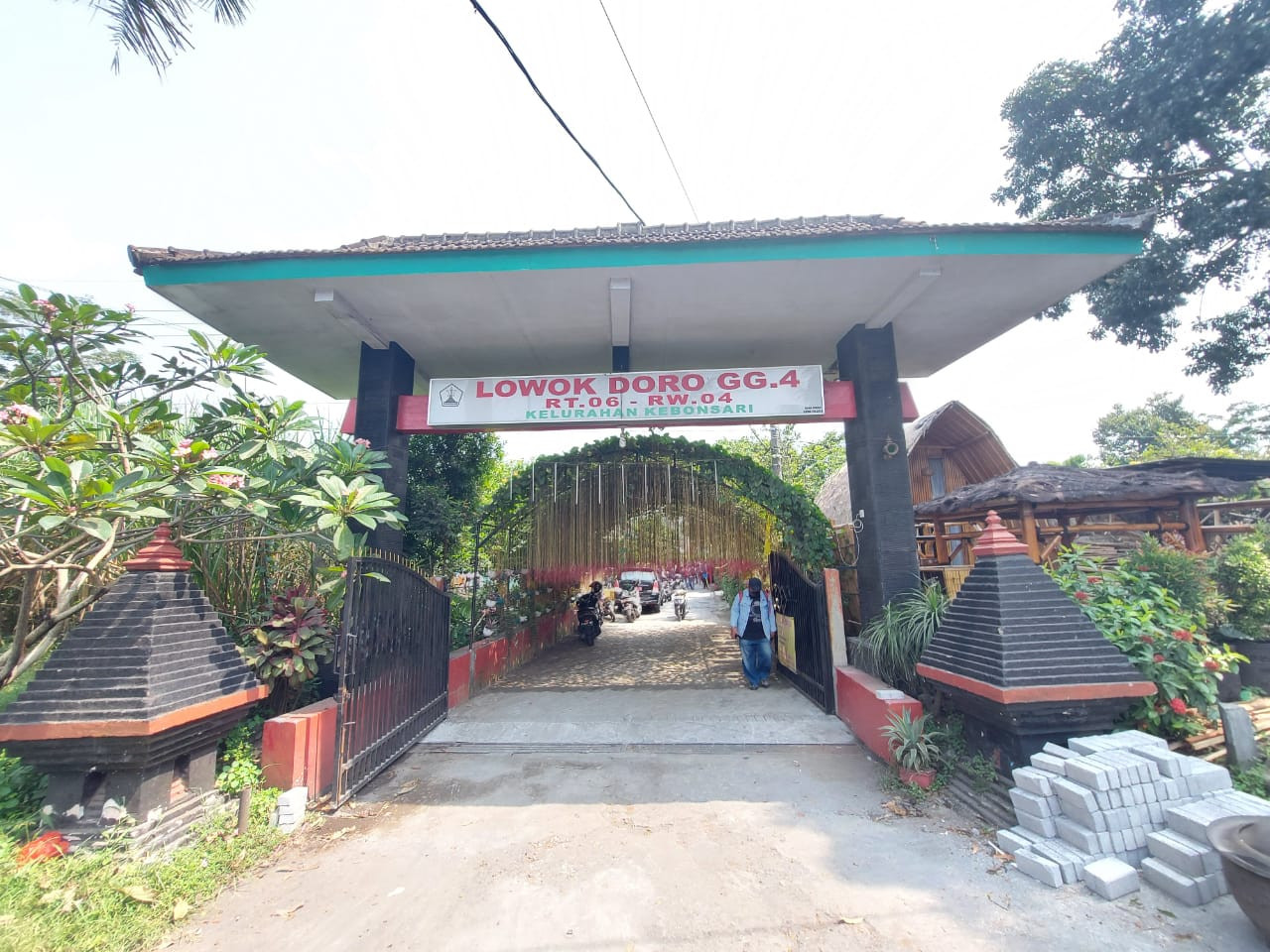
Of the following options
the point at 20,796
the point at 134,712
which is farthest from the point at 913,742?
the point at 20,796

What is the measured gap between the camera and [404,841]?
3334mm

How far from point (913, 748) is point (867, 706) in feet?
2.52

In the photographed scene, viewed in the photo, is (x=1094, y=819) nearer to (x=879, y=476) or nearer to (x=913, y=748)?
(x=913, y=748)

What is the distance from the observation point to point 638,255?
4.88m

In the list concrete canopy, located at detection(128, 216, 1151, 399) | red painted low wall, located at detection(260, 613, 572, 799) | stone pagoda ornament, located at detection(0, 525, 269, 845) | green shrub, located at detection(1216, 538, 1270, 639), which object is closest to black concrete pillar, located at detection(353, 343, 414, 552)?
concrete canopy, located at detection(128, 216, 1151, 399)

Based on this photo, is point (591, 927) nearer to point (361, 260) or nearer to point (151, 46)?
point (361, 260)

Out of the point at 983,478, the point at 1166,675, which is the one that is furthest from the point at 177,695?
the point at 983,478

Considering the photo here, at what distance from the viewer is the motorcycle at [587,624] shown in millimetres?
11555

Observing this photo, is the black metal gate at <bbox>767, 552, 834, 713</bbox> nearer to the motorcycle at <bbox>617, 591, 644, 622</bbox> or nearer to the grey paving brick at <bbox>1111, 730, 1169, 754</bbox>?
the grey paving brick at <bbox>1111, 730, 1169, 754</bbox>

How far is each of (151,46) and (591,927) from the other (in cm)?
639

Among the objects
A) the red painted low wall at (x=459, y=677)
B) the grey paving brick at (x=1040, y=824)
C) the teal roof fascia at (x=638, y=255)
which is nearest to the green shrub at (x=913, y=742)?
the grey paving brick at (x=1040, y=824)

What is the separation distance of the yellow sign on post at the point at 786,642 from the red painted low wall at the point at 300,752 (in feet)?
17.5

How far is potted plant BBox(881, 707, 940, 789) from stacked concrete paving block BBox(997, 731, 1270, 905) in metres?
0.81

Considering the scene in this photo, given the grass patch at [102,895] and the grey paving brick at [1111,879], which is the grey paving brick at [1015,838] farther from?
the grass patch at [102,895]
